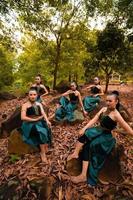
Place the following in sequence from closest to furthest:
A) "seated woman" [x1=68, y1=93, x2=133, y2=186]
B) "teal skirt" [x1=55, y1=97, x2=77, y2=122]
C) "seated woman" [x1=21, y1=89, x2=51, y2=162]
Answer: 1. "seated woman" [x1=68, y1=93, x2=133, y2=186]
2. "seated woman" [x1=21, y1=89, x2=51, y2=162]
3. "teal skirt" [x1=55, y1=97, x2=77, y2=122]

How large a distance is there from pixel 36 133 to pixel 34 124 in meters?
0.25

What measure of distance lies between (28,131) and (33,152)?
0.89 m

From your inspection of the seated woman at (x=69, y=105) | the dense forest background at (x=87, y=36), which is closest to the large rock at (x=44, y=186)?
the seated woman at (x=69, y=105)

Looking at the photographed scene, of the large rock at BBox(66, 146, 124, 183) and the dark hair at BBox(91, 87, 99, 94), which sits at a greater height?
the dark hair at BBox(91, 87, 99, 94)

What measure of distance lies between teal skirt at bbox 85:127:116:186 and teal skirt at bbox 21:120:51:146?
1.59 m

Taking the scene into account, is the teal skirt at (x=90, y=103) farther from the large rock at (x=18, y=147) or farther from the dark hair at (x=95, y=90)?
the large rock at (x=18, y=147)

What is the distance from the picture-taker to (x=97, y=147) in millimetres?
7469

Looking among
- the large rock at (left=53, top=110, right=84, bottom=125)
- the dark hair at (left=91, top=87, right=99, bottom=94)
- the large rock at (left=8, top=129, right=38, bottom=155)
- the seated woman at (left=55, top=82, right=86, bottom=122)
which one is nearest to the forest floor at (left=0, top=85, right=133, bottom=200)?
→ the large rock at (left=8, top=129, right=38, bottom=155)

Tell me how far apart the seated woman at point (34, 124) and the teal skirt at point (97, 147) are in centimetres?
163

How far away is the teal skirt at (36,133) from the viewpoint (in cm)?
877

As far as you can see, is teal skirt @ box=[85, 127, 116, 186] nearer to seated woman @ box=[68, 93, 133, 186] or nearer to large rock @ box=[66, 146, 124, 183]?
seated woman @ box=[68, 93, 133, 186]

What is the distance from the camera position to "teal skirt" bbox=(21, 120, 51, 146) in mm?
8766

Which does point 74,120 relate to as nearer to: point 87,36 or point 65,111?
point 65,111

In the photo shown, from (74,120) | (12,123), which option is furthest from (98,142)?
(12,123)
